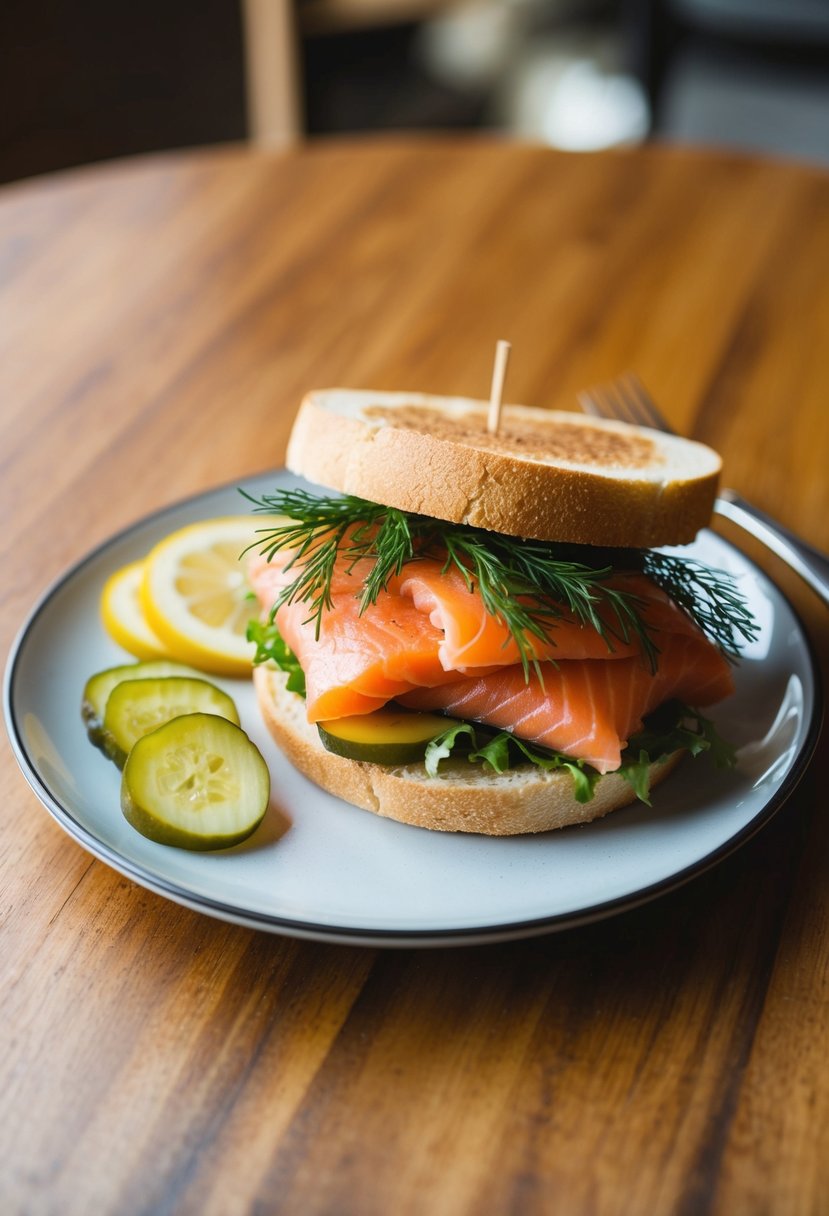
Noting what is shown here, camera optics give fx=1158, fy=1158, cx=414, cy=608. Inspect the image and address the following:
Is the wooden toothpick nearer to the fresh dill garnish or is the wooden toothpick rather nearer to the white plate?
the fresh dill garnish

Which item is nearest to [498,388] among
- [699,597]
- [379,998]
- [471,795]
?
[699,597]

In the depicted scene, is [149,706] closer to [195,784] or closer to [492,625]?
[195,784]

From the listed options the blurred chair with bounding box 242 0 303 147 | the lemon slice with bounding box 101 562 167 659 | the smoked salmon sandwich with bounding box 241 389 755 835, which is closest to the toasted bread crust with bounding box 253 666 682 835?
the smoked salmon sandwich with bounding box 241 389 755 835

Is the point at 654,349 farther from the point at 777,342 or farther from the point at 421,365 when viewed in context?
the point at 421,365

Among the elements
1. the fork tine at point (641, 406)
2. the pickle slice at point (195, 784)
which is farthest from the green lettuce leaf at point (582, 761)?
the fork tine at point (641, 406)

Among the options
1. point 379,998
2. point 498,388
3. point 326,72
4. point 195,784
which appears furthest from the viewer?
point 326,72

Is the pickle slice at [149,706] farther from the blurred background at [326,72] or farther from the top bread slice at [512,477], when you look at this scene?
the blurred background at [326,72]
